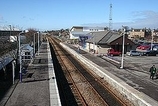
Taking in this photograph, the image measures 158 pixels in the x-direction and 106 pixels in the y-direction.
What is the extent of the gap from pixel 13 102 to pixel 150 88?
10895 mm

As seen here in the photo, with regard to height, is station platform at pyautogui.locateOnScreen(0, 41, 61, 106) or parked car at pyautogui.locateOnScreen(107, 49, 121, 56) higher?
parked car at pyautogui.locateOnScreen(107, 49, 121, 56)

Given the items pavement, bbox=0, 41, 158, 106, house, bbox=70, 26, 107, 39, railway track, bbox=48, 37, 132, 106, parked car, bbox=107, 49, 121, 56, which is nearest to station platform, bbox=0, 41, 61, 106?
pavement, bbox=0, 41, 158, 106

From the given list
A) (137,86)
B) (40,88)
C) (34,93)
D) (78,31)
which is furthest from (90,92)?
(78,31)

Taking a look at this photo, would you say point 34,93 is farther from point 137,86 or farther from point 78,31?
point 78,31

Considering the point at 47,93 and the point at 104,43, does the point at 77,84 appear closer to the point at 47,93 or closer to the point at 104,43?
the point at 47,93

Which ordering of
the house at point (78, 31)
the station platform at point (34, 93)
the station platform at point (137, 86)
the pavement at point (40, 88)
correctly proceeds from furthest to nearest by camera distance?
the house at point (78, 31)
the station platform at point (137, 86)
the pavement at point (40, 88)
the station platform at point (34, 93)

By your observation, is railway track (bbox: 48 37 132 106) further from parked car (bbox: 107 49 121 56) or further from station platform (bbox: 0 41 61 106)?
parked car (bbox: 107 49 121 56)

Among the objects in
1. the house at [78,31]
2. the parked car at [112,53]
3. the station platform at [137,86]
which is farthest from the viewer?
the house at [78,31]

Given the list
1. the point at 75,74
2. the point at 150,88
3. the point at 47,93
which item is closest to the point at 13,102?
the point at 47,93

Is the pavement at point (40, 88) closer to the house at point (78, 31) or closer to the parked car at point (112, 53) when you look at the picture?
the parked car at point (112, 53)

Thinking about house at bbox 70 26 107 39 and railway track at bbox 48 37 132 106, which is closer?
railway track at bbox 48 37 132 106

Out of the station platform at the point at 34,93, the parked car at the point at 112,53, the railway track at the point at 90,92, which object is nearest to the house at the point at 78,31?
the parked car at the point at 112,53

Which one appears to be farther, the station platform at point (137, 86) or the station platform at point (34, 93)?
the station platform at point (137, 86)

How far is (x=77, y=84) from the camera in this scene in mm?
23266
